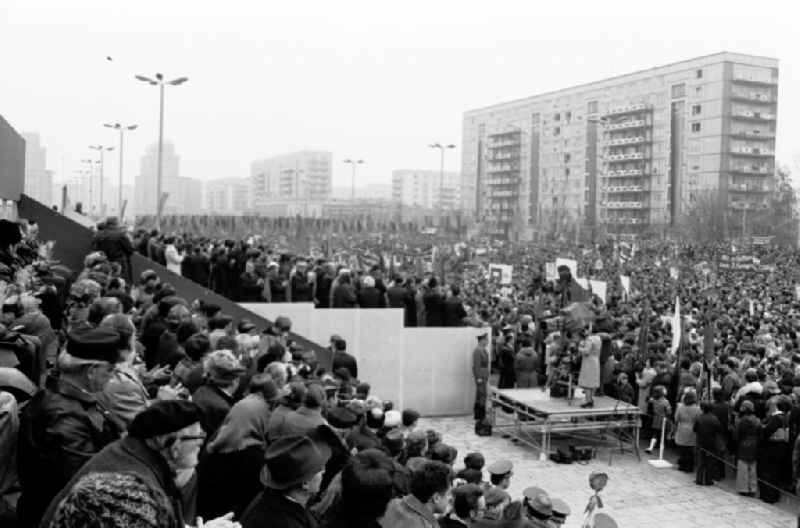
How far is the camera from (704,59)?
92.8m

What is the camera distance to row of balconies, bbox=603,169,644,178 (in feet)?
326

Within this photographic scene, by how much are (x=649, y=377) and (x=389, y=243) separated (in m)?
43.2

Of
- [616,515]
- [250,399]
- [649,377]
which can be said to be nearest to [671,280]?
[649,377]

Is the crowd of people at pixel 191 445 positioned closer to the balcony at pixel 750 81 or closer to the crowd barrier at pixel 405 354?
the crowd barrier at pixel 405 354

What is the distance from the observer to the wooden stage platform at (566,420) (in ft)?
55.0

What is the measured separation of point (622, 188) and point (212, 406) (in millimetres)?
99938

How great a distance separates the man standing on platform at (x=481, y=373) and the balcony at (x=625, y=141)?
276 feet

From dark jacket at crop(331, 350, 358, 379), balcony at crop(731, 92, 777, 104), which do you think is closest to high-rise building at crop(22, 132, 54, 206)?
dark jacket at crop(331, 350, 358, 379)

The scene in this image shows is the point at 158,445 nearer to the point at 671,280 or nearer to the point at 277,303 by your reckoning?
the point at 277,303

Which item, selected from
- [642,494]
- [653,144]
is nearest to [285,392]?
[642,494]

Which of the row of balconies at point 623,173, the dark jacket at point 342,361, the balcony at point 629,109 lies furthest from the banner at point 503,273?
the row of balconies at point 623,173

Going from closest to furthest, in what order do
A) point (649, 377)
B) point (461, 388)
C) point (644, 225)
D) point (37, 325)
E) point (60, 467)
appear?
1. point (60, 467)
2. point (37, 325)
3. point (649, 377)
4. point (461, 388)
5. point (644, 225)

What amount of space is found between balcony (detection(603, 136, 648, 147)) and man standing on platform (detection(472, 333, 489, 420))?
84031 mm

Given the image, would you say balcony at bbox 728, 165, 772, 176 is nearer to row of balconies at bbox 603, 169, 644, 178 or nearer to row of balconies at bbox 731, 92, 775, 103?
row of balconies at bbox 731, 92, 775, 103
